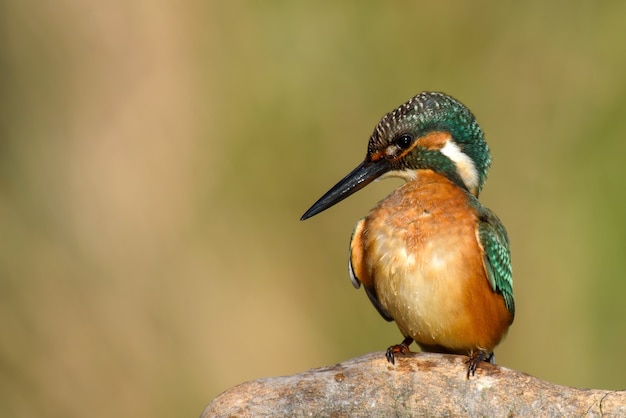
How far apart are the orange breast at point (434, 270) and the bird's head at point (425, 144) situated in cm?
20

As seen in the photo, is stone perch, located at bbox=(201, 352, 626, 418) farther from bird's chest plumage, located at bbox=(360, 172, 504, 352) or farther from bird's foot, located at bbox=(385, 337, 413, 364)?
bird's chest plumage, located at bbox=(360, 172, 504, 352)

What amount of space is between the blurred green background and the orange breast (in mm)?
2169

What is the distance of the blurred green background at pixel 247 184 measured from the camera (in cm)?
696

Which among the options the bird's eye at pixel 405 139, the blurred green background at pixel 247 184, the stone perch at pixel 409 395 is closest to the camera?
the stone perch at pixel 409 395

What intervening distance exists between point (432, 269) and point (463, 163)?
69cm

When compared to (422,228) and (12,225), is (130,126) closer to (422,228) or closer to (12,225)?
(12,225)

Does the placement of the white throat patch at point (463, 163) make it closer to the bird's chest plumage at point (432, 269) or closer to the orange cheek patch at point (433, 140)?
the orange cheek patch at point (433, 140)

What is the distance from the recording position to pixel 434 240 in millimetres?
4652

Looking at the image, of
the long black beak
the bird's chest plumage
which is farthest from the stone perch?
the long black beak

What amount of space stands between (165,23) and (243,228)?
57.6 inches

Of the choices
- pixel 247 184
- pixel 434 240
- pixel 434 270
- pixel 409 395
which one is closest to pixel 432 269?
pixel 434 270

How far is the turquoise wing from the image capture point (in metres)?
4.71

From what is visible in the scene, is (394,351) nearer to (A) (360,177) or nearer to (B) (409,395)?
(B) (409,395)

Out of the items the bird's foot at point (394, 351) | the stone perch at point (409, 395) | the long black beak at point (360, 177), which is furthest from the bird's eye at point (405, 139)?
the stone perch at point (409, 395)
